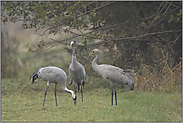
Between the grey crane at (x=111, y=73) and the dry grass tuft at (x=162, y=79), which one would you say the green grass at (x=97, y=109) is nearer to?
the dry grass tuft at (x=162, y=79)

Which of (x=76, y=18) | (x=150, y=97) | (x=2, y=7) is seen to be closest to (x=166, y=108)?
(x=150, y=97)

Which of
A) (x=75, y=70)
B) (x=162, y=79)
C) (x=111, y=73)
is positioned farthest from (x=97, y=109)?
(x=162, y=79)

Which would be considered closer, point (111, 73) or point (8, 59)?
point (111, 73)

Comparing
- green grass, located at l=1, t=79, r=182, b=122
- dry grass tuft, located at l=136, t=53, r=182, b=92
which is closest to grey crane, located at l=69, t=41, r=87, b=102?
green grass, located at l=1, t=79, r=182, b=122

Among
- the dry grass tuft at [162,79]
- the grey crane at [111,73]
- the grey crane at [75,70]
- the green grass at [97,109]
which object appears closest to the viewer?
the green grass at [97,109]

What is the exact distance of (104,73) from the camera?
9.09 m

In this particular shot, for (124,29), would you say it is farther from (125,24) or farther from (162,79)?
(162,79)

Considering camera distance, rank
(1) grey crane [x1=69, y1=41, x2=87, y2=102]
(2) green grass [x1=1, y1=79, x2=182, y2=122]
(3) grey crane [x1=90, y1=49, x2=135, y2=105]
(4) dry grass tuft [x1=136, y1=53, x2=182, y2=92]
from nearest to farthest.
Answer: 1. (2) green grass [x1=1, y1=79, x2=182, y2=122]
2. (1) grey crane [x1=69, y1=41, x2=87, y2=102]
3. (3) grey crane [x1=90, y1=49, x2=135, y2=105]
4. (4) dry grass tuft [x1=136, y1=53, x2=182, y2=92]

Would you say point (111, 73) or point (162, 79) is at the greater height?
point (111, 73)

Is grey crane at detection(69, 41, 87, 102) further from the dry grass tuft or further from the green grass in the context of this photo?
the dry grass tuft

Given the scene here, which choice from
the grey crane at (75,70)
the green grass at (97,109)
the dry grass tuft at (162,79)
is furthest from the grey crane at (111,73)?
the dry grass tuft at (162,79)

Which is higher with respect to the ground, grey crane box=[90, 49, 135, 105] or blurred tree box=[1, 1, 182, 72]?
blurred tree box=[1, 1, 182, 72]

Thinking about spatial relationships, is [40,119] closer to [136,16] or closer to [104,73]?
[104,73]

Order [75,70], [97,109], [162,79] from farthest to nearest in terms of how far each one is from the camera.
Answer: [162,79], [75,70], [97,109]
